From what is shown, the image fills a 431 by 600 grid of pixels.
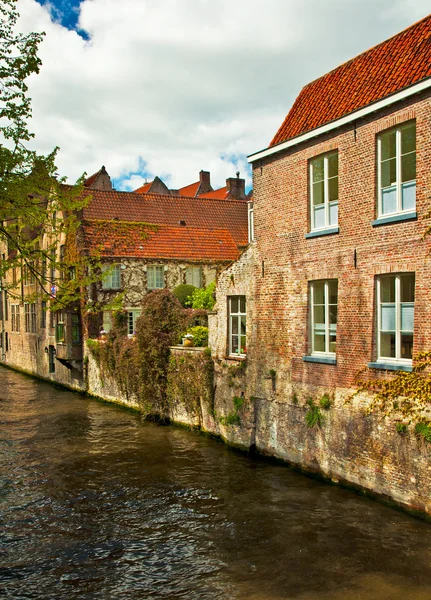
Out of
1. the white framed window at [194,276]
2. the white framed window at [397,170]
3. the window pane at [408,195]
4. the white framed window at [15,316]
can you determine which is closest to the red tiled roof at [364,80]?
the white framed window at [397,170]

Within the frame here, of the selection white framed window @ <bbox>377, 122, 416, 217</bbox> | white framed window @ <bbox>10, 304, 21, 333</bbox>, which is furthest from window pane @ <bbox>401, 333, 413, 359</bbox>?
white framed window @ <bbox>10, 304, 21, 333</bbox>

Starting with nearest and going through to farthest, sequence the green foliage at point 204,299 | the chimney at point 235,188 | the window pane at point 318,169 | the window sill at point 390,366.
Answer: the window sill at point 390,366 → the window pane at point 318,169 → the green foliage at point 204,299 → the chimney at point 235,188

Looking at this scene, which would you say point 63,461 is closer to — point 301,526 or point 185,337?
point 185,337

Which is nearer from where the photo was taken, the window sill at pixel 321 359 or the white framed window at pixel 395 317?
the white framed window at pixel 395 317

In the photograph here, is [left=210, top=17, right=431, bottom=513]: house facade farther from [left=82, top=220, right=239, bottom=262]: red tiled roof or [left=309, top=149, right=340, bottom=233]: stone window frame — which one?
[left=82, top=220, right=239, bottom=262]: red tiled roof

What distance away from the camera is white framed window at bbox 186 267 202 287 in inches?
1152

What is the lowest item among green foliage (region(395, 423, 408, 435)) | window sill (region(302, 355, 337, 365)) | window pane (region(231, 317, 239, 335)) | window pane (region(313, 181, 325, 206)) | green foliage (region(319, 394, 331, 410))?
green foliage (region(395, 423, 408, 435))

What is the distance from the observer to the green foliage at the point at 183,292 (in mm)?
26328

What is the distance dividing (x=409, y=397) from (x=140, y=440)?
358 inches

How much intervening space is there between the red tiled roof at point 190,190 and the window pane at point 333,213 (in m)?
45.7

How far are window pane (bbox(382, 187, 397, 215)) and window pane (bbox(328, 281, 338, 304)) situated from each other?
6.39 ft

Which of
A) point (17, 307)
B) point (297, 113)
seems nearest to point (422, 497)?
point (297, 113)

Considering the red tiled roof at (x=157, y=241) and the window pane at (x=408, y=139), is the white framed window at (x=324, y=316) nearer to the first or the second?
the window pane at (x=408, y=139)

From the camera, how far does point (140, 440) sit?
17219 mm
